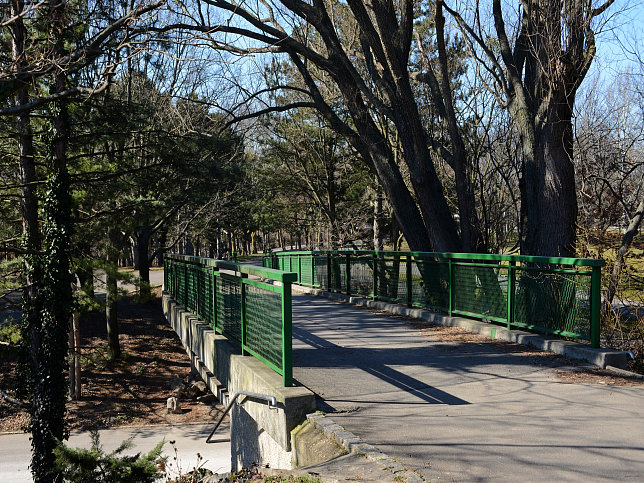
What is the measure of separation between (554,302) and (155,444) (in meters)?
9.73

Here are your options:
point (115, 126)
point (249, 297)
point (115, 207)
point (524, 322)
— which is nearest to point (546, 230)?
point (524, 322)

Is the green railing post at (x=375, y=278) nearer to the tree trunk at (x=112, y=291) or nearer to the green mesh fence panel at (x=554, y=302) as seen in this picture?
the green mesh fence panel at (x=554, y=302)

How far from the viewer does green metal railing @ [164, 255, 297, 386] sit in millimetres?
5527

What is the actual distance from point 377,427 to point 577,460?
5.28 feet

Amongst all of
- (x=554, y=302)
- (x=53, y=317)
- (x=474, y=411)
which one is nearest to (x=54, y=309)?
(x=53, y=317)

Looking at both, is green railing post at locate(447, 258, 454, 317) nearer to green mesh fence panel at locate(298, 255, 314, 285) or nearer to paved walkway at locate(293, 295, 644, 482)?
paved walkway at locate(293, 295, 644, 482)

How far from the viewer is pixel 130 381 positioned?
18750 mm

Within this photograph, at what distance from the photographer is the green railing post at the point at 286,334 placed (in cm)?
537

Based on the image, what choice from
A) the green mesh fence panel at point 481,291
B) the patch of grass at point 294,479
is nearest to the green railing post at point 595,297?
the green mesh fence panel at point 481,291

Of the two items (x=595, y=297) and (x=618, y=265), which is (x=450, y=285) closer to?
(x=618, y=265)

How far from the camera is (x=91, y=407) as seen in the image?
54.9 feet

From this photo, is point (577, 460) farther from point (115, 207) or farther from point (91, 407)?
point (91, 407)

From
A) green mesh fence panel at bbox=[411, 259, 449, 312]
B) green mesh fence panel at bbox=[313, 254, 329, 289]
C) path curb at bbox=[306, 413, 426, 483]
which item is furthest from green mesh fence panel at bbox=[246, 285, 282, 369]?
green mesh fence panel at bbox=[313, 254, 329, 289]

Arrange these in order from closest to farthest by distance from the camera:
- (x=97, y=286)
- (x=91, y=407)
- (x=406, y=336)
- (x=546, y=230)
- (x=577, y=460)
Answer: (x=577, y=460)
(x=406, y=336)
(x=546, y=230)
(x=97, y=286)
(x=91, y=407)
